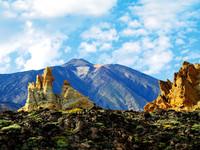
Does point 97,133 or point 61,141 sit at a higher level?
point 97,133

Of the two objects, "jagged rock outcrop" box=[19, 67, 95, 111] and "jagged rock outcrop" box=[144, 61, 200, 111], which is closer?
"jagged rock outcrop" box=[144, 61, 200, 111]

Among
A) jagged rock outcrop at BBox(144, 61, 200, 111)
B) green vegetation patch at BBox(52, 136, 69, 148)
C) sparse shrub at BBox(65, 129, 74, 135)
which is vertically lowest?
green vegetation patch at BBox(52, 136, 69, 148)

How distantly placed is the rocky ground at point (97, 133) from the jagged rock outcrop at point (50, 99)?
15.9 metres

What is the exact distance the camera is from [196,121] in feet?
94.2

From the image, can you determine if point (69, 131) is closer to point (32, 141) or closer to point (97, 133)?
point (97, 133)

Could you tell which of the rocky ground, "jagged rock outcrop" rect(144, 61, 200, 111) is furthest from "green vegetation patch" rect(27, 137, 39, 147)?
"jagged rock outcrop" rect(144, 61, 200, 111)

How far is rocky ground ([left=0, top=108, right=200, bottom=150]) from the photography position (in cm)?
1919

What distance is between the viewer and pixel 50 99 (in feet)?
150

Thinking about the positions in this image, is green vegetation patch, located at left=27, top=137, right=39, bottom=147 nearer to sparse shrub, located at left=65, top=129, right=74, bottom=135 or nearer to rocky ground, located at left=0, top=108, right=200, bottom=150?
rocky ground, located at left=0, top=108, right=200, bottom=150

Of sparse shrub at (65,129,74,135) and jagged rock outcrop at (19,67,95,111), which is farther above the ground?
jagged rock outcrop at (19,67,95,111)

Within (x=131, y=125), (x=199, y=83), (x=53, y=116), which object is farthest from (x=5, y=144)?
(x=199, y=83)

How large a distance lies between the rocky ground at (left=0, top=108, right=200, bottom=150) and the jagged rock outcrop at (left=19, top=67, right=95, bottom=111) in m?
15.9

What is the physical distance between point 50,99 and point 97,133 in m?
25.3

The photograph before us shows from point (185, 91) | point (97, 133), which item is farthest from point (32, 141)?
point (185, 91)
